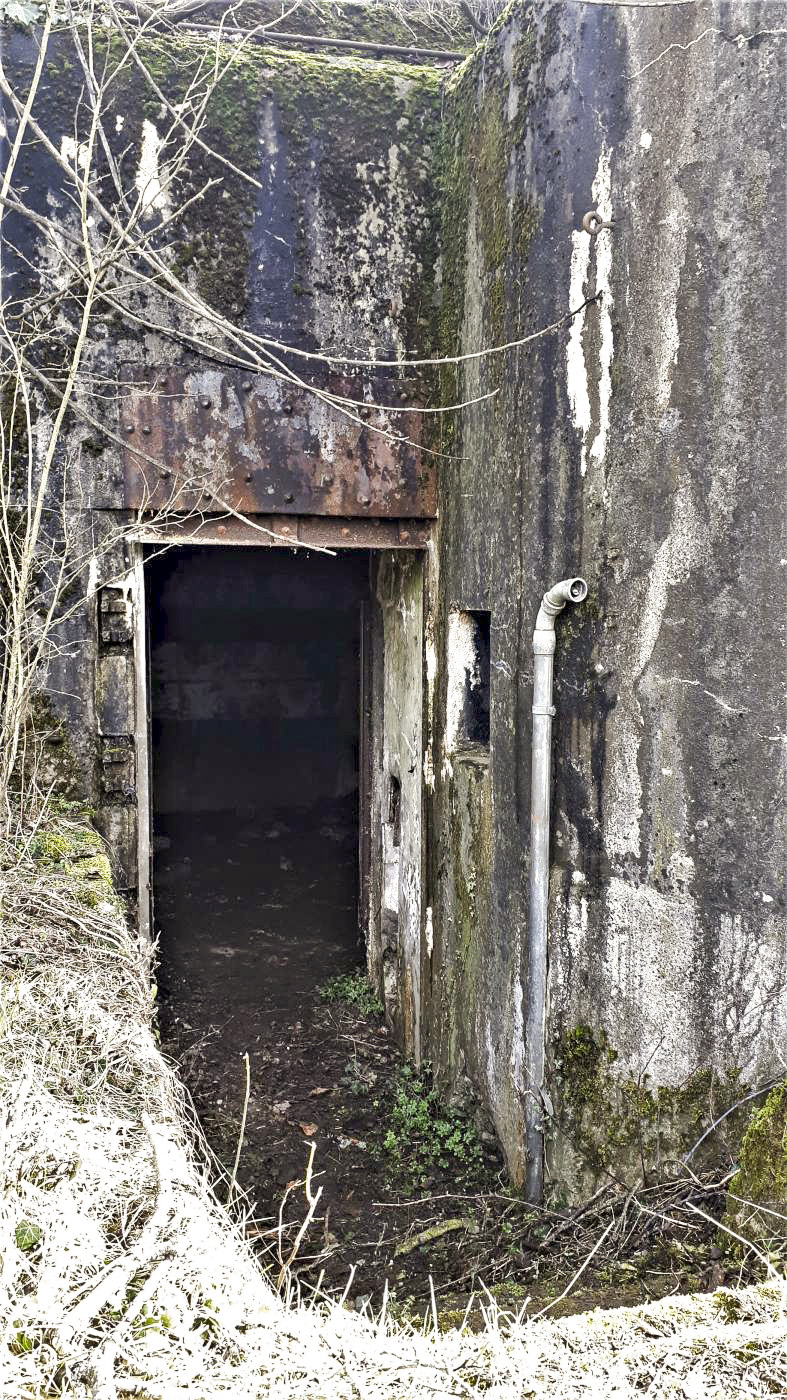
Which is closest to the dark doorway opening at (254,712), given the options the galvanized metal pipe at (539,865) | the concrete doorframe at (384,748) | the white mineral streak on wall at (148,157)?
the concrete doorframe at (384,748)

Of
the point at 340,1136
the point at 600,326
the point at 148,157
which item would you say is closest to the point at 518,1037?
the point at 340,1136

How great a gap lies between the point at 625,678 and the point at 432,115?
11.9 ft

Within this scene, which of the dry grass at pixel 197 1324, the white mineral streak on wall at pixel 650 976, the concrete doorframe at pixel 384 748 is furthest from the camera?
the concrete doorframe at pixel 384 748

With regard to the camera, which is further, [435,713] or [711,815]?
[435,713]

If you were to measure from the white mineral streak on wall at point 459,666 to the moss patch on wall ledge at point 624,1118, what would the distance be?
6.40ft

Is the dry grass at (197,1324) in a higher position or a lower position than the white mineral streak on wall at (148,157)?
lower

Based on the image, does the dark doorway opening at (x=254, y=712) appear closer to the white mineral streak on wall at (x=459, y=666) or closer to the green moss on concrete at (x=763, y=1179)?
the white mineral streak on wall at (x=459, y=666)

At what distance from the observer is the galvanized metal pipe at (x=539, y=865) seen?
15.2ft

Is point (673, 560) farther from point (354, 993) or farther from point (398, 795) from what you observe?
point (354, 993)

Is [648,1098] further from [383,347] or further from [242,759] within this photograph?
[242,759]

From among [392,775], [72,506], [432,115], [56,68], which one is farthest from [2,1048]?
[432,115]

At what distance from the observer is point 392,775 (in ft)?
23.7

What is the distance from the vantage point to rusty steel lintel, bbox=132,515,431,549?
5672mm

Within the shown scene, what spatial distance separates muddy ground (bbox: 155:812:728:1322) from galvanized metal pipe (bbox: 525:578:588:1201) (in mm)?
356
